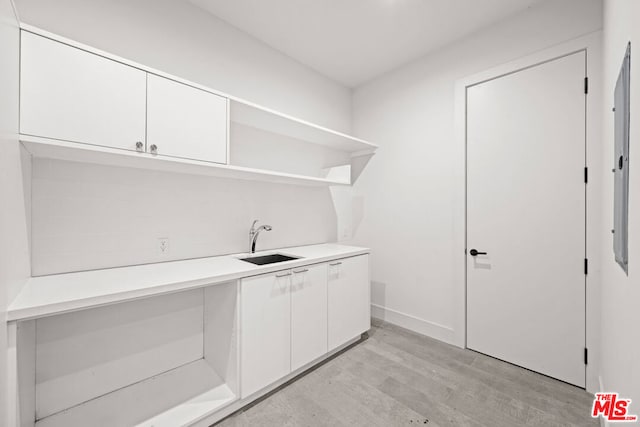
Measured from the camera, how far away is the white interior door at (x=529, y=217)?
189 centimetres

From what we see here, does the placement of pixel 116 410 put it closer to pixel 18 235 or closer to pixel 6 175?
pixel 18 235

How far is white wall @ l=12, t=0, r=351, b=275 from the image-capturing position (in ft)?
4.89

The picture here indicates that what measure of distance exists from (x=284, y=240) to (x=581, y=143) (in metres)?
2.49

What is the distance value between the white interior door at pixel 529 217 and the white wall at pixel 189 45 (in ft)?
5.73

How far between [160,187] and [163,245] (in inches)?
16.2

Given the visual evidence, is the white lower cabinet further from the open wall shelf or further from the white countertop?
the open wall shelf

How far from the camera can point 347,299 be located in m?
2.36

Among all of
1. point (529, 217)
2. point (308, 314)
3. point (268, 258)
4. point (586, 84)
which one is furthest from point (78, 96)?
point (586, 84)

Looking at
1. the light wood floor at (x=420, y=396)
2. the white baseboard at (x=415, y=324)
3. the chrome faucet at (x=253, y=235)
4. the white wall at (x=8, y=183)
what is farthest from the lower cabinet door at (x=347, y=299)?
the white wall at (x=8, y=183)

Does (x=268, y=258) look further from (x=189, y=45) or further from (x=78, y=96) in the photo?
(x=189, y=45)

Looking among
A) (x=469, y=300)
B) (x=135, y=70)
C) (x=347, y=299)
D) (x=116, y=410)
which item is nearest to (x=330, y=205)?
(x=347, y=299)

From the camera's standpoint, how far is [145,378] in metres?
1.76

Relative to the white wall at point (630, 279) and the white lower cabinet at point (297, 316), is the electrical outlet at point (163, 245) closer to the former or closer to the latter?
the white lower cabinet at point (297, 316)

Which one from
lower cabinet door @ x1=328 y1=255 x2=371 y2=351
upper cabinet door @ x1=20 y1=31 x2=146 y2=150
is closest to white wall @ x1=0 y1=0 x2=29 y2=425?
upper cabinet door @ x1=20 y1=31 x2=146 y2=150
